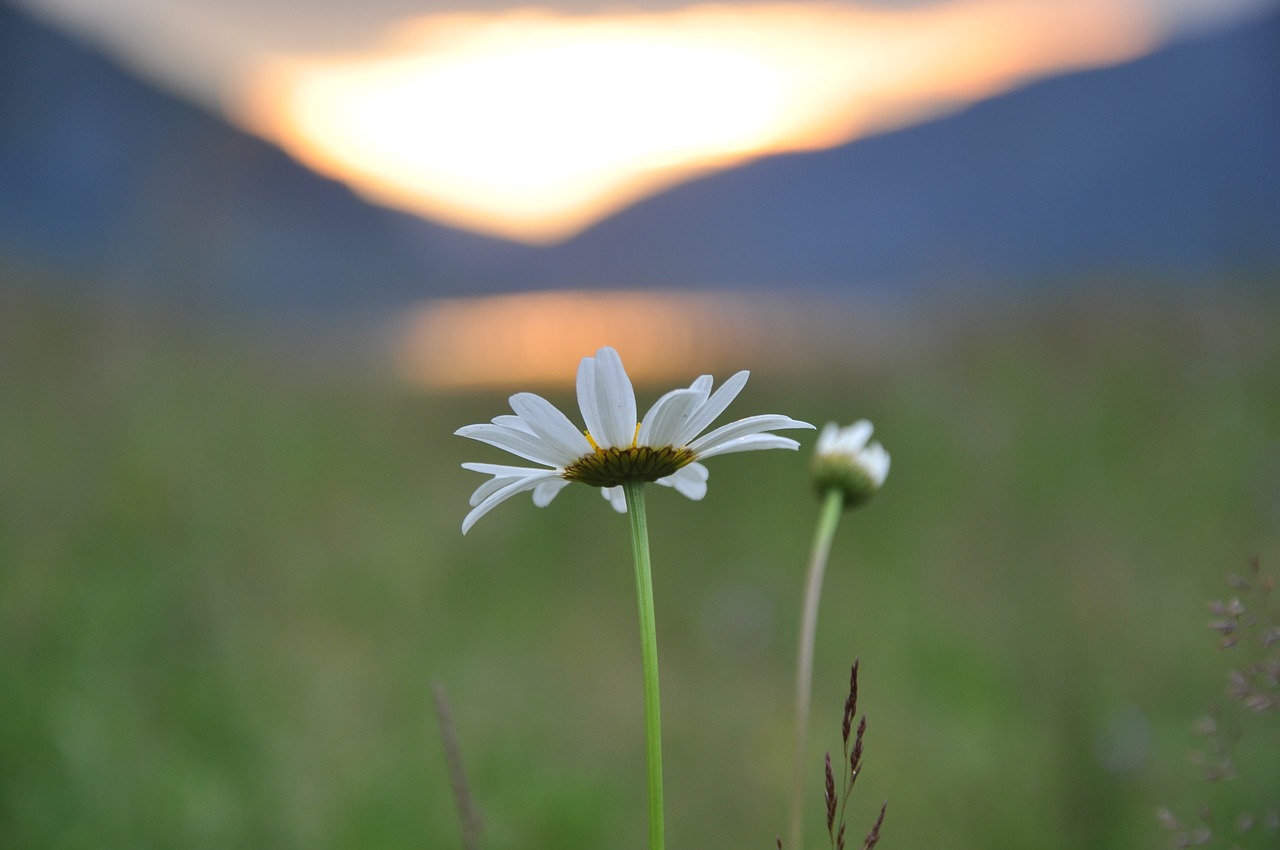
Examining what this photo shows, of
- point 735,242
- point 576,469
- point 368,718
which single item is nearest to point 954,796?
point 368,718

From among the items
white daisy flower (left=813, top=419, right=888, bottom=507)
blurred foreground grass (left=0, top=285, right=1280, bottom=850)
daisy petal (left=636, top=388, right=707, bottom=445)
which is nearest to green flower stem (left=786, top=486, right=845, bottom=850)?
white daisy flower (left=813, top=419, right=888, bottom=507)

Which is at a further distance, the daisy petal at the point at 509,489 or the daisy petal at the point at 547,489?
the daisy petal at the point at 547,489

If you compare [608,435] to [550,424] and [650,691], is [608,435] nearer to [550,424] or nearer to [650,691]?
[550,424]

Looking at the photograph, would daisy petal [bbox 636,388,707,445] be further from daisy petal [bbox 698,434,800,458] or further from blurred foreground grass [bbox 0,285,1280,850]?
blurred foreground grass [bbox 0,285,1280,850]

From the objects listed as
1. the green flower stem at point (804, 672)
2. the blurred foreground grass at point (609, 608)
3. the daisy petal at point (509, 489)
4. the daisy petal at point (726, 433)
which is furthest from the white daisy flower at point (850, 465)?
the blurred foreground grass at point (609, 608)

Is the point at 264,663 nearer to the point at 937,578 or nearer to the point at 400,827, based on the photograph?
the point at 400,827

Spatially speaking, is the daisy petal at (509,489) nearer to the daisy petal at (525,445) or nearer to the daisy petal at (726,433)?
the daisy petal at (525,445)

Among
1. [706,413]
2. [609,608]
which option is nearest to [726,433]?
[706,413]
